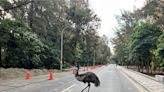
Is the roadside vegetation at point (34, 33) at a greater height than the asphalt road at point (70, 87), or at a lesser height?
greater

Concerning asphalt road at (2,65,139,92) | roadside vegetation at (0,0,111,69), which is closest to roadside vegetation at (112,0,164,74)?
asphalt road at (2,65,139,92)

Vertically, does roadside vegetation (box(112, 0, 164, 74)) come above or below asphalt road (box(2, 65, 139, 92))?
above

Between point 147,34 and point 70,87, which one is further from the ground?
point 147,34

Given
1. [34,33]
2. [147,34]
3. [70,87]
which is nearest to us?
[70,87]

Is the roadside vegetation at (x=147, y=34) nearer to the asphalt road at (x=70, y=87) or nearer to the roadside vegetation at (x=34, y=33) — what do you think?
the asphalt road at (x=70, y=87)

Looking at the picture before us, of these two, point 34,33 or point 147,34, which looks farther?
point 147,34

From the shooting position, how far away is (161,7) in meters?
29.4

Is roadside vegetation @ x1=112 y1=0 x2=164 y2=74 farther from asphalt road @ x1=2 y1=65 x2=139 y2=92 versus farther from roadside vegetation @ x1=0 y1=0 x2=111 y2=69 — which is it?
roadside vegetation @ x1=0 y1=0 x2=111 y2=69

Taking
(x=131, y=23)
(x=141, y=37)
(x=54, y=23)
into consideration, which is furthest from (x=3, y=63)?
(x=131, y=23)

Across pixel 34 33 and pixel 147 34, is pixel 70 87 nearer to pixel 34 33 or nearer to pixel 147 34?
pixel 34 33

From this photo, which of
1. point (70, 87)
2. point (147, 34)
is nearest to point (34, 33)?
point (147, 34)

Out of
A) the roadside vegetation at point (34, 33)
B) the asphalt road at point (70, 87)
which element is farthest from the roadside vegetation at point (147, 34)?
the roadside vegetation at point (34, 33)

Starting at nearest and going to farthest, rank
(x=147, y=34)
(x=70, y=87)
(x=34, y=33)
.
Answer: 1. (x=70, y=87)
2. (x=34, y=33)
3. (x=147, y=34)

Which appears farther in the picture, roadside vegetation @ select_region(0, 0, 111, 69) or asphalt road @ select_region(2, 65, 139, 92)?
roadside vegetation @ select_region(0, 0, 111, 69)
